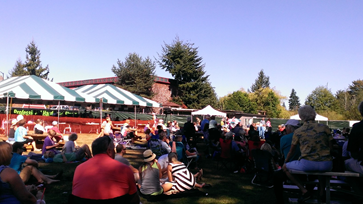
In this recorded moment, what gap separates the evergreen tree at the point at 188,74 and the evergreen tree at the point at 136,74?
299cm

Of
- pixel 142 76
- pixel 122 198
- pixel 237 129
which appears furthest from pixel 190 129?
Answer: pixel 142 76

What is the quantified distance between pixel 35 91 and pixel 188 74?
2813cm

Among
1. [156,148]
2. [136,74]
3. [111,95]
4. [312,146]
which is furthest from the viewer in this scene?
[136,74]

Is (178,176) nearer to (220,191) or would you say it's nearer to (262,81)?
(220,191)

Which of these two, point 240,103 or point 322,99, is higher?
point 322,99

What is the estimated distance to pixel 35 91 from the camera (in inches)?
699

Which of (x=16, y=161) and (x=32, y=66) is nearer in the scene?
(x=16, y=161)

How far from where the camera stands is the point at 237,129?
13.7m

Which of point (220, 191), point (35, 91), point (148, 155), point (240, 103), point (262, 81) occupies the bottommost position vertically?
point (220, 191)

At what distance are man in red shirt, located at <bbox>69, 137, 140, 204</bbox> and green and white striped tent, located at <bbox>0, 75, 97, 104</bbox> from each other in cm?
1564

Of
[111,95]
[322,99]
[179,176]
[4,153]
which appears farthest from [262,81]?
[4,153]

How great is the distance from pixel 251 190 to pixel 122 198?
177 inches

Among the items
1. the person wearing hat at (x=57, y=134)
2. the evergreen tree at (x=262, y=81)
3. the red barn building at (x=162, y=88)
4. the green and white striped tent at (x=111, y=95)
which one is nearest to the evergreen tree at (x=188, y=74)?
the red barn building at (x=162, y=88)

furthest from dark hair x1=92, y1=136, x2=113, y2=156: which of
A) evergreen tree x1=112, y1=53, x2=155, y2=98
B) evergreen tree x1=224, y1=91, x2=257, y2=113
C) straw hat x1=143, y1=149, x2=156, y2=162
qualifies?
evergreen tree x1=224, y1=91, x2=257, y2=113
